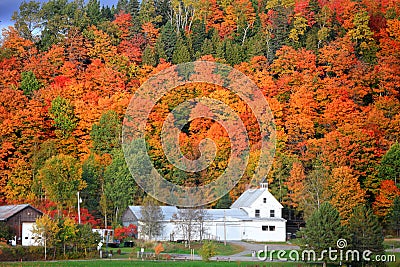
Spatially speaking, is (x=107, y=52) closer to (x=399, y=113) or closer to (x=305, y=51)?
(x=305, y=51)

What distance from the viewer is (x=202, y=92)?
314 feet

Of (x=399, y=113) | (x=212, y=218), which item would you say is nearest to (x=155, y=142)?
(x=212, y=218)

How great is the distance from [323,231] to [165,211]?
2556 cm

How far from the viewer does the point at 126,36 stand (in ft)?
379

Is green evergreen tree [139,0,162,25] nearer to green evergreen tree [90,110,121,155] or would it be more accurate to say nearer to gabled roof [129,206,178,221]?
green evergreen tree [90,110,121,155]

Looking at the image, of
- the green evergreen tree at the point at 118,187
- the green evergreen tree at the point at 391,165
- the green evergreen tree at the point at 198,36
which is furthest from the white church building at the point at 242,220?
the green evergreen tree at the point at 198,36

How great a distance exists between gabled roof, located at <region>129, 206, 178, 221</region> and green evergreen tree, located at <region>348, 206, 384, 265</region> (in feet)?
77.9

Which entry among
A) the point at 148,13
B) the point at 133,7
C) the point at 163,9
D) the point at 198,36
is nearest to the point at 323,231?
the point at 198,36

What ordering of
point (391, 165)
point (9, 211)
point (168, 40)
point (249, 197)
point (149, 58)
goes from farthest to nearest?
point (168, 40)
point (149, 58)
point (391, 165)
point (249, 197)
point (9, 211)

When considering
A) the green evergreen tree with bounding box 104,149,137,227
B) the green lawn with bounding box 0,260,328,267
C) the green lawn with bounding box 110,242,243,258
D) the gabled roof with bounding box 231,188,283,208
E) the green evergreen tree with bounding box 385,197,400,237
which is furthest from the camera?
the gabled roof with bounding box 231,188,283,208

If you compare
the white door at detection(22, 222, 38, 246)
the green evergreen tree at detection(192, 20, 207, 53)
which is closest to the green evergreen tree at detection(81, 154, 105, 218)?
the white door at detection(22, 222, 38, 246)

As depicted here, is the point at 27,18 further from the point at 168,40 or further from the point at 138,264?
the point at 138,264

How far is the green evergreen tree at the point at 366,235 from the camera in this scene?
4934 centimetres

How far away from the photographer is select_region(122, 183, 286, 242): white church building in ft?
230
